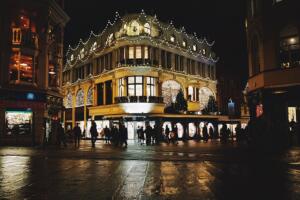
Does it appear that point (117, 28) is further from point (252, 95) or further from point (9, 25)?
point (252, 95)

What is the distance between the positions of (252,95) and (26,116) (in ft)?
60.0

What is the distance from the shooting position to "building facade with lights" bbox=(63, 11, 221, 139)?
3838 cm

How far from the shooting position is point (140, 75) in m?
38.3

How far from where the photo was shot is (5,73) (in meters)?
26.1

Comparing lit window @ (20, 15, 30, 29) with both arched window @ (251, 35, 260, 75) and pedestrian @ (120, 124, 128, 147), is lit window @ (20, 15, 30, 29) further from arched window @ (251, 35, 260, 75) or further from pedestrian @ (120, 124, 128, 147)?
arched window @ (251, 35, 260, 75)

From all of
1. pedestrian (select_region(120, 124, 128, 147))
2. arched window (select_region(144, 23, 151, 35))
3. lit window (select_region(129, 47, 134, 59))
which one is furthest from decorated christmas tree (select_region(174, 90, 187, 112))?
pedestrian (select_region(120, 124, 128, 147))

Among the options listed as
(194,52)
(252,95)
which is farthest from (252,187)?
(194,52)

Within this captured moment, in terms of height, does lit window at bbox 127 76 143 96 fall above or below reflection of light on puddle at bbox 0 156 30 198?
above

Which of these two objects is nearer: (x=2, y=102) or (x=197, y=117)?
(x=2, y=102)

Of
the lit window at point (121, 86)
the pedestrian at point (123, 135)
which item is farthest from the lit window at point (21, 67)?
the lit window at point (121, 86)

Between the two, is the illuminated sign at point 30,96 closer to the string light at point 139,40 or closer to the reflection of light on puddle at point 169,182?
the string light at point 139,40

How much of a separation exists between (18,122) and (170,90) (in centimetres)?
2110

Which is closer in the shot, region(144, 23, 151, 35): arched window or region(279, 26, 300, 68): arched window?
region(279, 26, 300, 68): arched window

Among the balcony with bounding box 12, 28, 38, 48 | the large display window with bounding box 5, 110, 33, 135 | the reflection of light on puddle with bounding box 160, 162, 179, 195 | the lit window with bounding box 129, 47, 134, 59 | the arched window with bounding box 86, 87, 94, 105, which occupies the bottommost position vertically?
the reflection of light on puddle with bounding box 160, 162, 179, 195
